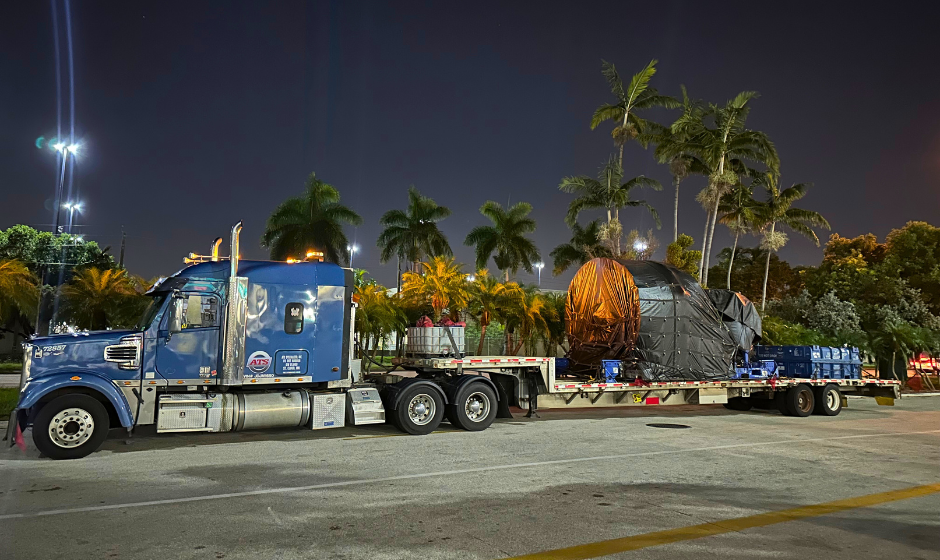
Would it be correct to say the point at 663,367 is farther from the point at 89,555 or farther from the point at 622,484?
the point at 89,555

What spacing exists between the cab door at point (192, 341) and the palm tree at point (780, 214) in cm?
3662

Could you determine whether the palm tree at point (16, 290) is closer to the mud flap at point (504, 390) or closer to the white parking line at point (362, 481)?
the mud flap at point (504, 390)

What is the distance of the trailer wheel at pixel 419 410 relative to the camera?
40.2ft

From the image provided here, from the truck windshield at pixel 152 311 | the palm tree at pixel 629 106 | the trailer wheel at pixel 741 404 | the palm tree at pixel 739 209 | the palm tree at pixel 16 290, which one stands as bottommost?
the trailer wheel at pixel 741 404

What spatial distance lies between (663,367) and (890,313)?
27.9 meters

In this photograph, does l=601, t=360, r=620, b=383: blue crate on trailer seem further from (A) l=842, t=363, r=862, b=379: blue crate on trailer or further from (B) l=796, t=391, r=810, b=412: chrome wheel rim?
(A) l=842, t=363, r=862, b=379: blue crate on trailer

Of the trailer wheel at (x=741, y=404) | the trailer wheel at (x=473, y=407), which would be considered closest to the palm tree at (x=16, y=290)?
the trailer wheel at (x=473, y=407)

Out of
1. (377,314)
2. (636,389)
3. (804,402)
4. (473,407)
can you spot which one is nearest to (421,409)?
(473,407)

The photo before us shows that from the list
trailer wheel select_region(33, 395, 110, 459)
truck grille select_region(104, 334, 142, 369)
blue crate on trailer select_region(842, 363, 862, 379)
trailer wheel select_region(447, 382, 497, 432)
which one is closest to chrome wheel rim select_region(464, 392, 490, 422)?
trailer wheel select_region(447, 382, 497, 432)

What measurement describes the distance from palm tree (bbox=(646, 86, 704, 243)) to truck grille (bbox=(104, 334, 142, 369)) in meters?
31.7

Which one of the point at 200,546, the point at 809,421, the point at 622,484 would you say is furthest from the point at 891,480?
the point at 200,546

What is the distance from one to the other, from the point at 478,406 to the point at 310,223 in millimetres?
26057

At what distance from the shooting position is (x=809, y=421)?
15.9m

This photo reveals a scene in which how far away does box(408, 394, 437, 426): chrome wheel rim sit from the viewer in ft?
40.7
